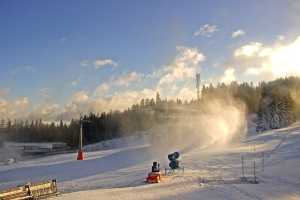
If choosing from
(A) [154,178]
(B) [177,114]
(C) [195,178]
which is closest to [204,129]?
(B) [177,114]

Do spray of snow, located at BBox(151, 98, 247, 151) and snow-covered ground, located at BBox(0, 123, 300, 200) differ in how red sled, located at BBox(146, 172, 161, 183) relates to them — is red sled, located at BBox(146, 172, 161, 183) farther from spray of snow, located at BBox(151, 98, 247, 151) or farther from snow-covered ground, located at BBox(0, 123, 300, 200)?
spray of snow, located at BBox(151, 98, 247, 151)

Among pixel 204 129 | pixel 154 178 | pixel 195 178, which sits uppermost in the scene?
pixel 204 129

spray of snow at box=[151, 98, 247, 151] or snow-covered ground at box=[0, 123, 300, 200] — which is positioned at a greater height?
spray of snow at box=[151, 98, 247, 151]

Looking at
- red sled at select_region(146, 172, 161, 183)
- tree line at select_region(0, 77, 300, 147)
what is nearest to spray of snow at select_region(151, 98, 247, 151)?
tree line at select_region(0, 77, 300, 147)

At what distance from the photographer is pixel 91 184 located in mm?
31078

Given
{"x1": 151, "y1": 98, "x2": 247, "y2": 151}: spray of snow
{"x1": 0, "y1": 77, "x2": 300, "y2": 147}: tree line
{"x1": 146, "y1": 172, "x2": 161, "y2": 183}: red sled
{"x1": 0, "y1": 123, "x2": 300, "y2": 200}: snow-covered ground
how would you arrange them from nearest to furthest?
{"x1": 0, "y1": 123, "x2": 300, "y2": 200}: snow-covered ground < {"x1": 146, "y1": 172, "x2": 161, "y2": 183}: red sled < {"x1": 151, "y1": 98, "x2": 247, "y2": 151}: spray of snow < {"x1": 0, "y1": 77, "x2": 300, "y2": 147}: tree line

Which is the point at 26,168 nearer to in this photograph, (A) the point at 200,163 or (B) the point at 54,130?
(A) the point at 200,163

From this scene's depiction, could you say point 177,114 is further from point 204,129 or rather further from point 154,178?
point 154,178

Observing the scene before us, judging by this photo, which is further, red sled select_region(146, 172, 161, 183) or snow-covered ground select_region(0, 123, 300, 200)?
red sled select_region(146, 172, 161, 183)

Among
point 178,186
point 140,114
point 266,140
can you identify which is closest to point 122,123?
point 140,114

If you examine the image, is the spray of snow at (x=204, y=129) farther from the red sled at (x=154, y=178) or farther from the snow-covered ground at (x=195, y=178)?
the red sled at (x=154, y=178)

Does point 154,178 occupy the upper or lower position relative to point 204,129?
lower

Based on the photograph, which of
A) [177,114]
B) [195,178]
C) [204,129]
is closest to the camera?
[195,178]

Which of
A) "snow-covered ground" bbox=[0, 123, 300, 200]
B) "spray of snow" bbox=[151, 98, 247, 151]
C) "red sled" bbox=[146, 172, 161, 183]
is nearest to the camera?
"snow-covered ground" bbox=[0, 123, 300, 200]
